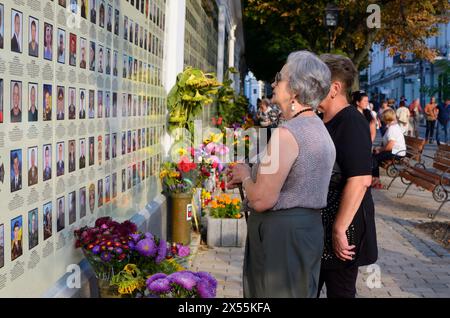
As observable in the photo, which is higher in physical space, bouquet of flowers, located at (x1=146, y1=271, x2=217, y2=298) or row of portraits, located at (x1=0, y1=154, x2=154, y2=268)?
row of portraits, located at (x1=0, y1=154, x2=154, y2=268)

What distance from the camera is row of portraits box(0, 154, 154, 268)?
132 inches

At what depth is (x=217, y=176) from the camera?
445 inches

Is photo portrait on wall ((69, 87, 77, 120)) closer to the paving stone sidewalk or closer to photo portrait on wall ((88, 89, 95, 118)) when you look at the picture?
photo portrait on wall ((88, 89, 95, 118))

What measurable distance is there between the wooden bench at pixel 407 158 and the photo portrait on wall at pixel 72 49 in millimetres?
9974

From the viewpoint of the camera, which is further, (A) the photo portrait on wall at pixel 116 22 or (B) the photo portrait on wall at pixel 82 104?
(A) the photo portrait on wall at pixel 116 22

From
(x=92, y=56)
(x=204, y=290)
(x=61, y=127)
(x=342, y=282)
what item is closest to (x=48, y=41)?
(x=61, y=127)

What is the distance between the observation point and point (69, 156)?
419 cm

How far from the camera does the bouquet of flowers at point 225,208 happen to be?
8133 mm

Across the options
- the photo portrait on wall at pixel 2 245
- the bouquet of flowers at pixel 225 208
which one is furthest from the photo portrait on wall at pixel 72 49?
the bouquet of flowers at pixel 225 208

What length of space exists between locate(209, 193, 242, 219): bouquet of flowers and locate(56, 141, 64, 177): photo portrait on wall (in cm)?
418

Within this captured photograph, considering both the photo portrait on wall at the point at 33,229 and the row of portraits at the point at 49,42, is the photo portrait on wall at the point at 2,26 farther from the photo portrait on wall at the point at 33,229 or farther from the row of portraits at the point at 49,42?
the photo portrait on wall at the point at 33,229

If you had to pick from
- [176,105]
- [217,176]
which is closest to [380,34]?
[217,176]

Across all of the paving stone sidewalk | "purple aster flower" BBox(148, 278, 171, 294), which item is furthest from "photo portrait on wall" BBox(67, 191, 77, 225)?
the paving stone sidewalk
